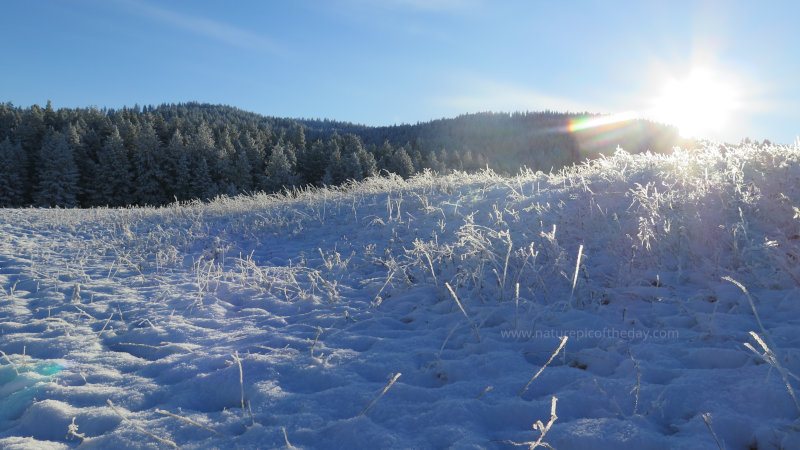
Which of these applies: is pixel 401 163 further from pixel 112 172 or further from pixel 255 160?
pixel 112 172

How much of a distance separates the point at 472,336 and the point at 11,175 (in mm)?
54291

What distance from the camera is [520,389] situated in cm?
264

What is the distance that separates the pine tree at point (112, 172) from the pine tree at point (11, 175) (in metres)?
6.58

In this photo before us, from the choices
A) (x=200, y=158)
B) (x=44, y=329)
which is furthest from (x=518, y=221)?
(x=200, y=158)

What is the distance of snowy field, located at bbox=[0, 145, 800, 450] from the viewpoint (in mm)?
2344

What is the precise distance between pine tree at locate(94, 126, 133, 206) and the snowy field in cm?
4451

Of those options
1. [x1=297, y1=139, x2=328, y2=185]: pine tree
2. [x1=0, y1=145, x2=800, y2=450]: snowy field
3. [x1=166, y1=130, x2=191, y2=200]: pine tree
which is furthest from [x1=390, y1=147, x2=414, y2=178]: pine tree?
[x1=0, y1=145, x2=800, y2=450]: snowy field

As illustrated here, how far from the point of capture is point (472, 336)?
11.4ft

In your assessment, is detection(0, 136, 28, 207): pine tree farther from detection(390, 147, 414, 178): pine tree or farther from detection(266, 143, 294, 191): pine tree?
detection(390, 147, 414, 178): pine tree

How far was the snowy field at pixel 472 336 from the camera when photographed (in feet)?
7.69

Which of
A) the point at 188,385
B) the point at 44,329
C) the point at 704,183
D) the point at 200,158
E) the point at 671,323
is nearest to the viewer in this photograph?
the point at 188,385

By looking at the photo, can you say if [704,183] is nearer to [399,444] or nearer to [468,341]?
[468,341]

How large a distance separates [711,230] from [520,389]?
3.14 metres

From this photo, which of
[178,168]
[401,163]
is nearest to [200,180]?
[178,168]
